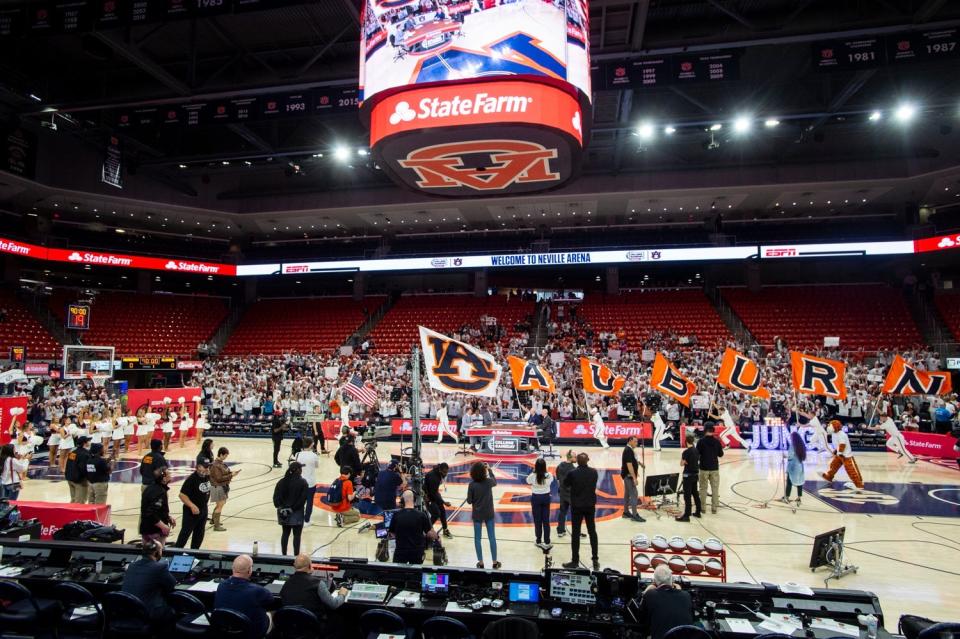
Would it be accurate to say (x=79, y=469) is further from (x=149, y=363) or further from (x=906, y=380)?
(x=149, y=363)

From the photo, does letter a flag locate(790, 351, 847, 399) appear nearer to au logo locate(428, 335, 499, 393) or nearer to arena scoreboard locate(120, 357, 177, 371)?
au logo locate(428, 335, 499, 393)

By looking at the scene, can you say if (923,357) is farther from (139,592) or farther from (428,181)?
(139,592)

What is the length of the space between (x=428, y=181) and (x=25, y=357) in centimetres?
2746

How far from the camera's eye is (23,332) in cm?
2798

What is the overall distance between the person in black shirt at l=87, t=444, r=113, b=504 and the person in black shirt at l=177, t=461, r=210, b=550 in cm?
300

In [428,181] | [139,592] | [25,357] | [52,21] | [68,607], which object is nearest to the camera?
[139,592]

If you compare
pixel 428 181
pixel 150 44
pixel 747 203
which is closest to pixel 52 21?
pixel 150 44

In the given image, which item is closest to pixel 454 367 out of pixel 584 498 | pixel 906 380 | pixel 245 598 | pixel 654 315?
pixel 584 498

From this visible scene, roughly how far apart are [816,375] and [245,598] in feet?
45.2

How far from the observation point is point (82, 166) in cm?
2667

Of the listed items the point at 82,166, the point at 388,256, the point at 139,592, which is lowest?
the point at 139,592

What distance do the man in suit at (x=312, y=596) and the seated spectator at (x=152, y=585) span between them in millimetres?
1209

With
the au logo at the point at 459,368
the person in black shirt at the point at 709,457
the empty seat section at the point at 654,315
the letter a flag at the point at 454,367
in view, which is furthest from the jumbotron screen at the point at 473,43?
the empty seat section at the point at 654,315

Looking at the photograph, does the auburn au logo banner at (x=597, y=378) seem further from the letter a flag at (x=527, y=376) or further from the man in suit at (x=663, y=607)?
the man in suit at (x=663, y=607)
